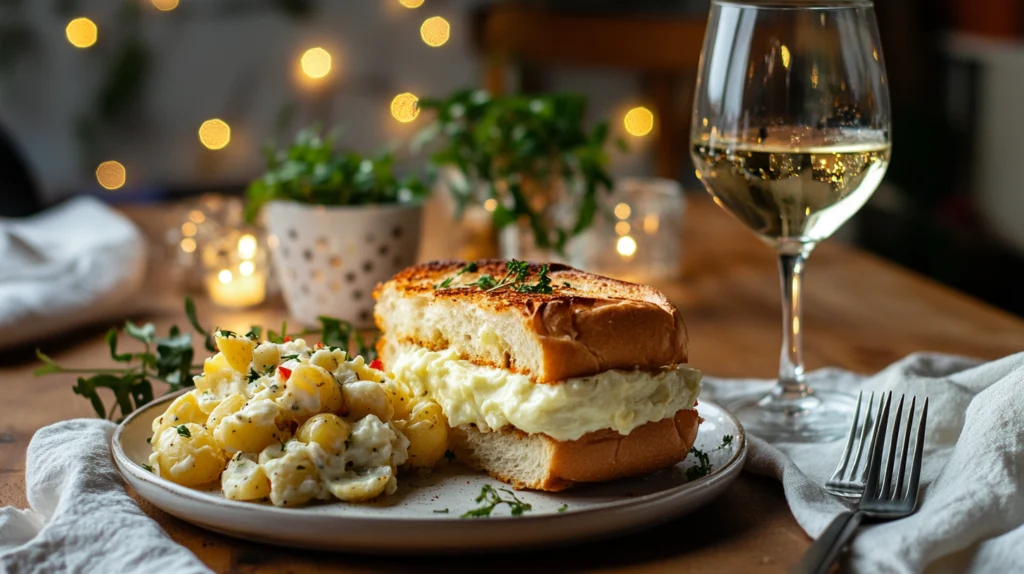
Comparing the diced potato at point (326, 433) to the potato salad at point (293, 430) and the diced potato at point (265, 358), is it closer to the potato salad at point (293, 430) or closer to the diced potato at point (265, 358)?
the potato salad at point (293, 430)

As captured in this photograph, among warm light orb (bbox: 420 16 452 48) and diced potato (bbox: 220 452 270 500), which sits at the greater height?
warm light orb (bbox: 420 16 452 48)

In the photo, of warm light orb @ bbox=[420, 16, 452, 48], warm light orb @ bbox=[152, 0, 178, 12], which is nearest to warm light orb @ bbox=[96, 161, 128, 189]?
warm light orb @ bbox=[152, 0, 178, 12]

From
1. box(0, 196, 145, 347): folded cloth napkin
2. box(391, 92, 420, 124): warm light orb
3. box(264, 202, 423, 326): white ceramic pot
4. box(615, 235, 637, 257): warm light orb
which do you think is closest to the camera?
box(0, 196, 145, 347): folded cloth napkin

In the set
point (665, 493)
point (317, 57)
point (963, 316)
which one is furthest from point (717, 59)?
point (317, 57)

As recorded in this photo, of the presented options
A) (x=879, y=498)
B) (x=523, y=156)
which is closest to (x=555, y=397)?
(x=879, y=498)

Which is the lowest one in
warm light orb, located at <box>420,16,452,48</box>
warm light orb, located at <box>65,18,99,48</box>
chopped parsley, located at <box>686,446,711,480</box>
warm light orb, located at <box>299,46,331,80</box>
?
chopped parsley, located at <box>686,446,711,480</box>

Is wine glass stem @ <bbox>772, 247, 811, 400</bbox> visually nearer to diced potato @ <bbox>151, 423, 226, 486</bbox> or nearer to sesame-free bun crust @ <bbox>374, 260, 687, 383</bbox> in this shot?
sesame-free bun crust @ <bbox>374, 260, 687, 383</bbox>

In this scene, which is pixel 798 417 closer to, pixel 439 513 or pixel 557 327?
pixel 557 327
